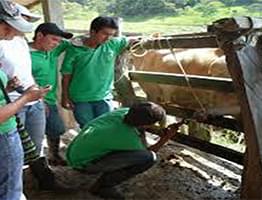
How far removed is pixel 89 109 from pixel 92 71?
0.35 meters

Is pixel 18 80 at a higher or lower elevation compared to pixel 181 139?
higher

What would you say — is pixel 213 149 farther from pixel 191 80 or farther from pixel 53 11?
pixel 53 11

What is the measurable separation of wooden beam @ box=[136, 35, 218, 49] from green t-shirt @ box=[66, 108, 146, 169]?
0.66 m

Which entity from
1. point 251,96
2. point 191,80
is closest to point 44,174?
point 191,80

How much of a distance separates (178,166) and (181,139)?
264 mm

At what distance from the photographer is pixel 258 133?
3.12 meters

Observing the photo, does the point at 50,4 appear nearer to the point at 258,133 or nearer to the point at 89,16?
the point at 258,133

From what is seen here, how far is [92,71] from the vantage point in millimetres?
4086

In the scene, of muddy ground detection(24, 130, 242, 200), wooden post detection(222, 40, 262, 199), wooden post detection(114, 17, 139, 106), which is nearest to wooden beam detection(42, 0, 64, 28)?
wooden post detection(114, 17, 139, 106)

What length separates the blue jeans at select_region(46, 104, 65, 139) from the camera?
4113 mm

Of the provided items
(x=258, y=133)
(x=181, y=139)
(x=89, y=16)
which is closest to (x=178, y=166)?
(x=181, y=139)

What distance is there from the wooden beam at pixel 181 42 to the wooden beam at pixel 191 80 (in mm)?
284

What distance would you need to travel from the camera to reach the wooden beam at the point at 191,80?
3.67 m

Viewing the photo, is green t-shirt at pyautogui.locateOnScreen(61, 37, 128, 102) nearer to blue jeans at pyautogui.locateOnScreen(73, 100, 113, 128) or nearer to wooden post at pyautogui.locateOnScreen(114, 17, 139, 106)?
blue jeans at pyautogui.locateOnScreen(73, 100, 113, 128)
